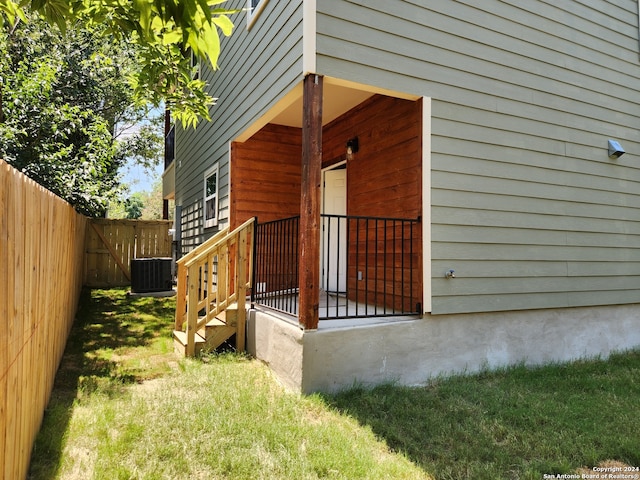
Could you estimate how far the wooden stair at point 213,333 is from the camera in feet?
14.3

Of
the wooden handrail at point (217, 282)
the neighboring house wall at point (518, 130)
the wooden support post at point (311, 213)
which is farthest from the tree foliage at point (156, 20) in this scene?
the wooden handrail at point (217, 282)

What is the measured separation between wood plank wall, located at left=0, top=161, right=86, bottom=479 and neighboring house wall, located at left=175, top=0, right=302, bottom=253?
2.40 m

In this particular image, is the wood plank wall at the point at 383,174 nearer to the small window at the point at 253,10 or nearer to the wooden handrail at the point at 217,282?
the wooden handrail at the point at 217,282

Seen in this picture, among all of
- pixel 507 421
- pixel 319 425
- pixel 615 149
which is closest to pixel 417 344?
pixel 507 421

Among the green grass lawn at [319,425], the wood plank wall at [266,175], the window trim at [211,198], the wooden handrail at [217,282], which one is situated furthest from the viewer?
the window trim at [211,198]

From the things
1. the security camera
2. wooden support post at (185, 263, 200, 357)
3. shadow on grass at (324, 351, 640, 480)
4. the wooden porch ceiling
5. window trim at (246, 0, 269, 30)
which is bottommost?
shadow on grass at (324, 351, 640, 480)

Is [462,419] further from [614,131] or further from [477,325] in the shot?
[614,131]

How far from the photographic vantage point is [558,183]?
4.75 m

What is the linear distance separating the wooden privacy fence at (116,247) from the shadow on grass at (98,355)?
2.15 m

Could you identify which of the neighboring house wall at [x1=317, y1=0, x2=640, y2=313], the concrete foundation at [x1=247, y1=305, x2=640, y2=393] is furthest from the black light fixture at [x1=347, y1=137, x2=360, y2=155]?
the concrete foundation at [x1=247, y1=305, x2=640, y2=393]

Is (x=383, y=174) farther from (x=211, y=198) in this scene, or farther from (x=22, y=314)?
(x=22, y=314)

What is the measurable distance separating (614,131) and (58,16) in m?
5.95

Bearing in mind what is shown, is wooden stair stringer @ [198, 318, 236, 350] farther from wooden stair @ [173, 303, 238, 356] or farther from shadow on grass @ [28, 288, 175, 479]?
shadow on grass @ [28, 288, 175, 479]

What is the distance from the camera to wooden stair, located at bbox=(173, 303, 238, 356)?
4.34 metres
